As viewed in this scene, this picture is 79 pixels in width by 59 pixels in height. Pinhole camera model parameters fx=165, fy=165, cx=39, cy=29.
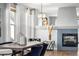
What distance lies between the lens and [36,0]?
270 centimetres

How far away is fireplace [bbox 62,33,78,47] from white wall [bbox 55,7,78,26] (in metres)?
0.23

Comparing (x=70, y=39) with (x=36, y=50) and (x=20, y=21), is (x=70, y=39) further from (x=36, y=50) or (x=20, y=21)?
(x=20, y=21)

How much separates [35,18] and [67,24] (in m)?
0.64

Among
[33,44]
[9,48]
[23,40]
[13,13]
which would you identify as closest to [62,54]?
[33,44]

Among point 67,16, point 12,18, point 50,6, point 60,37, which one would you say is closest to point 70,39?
point 60,37

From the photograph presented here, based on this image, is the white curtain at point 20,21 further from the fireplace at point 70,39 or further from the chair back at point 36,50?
the fireplace at point 70,39

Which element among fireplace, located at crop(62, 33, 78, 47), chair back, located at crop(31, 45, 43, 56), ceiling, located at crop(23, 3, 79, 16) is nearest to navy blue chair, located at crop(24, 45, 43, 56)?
chair back, located at crop(31, 45, 43, 56)

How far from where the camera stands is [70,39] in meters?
3.18

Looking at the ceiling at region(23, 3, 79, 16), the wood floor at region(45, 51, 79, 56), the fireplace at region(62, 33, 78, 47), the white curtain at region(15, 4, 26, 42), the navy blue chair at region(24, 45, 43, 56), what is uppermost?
the ceiling at region(23, 3, 79, 16)

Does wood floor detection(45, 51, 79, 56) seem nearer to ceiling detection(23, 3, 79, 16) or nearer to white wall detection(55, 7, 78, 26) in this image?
white wall detection(55, 7, 78, 26)

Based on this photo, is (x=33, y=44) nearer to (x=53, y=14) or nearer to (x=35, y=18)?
(x=35, y=18)

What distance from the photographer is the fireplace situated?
307 cm

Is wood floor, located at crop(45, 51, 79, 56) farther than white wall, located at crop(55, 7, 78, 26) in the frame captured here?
No

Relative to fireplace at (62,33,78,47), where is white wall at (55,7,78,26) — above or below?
above
